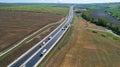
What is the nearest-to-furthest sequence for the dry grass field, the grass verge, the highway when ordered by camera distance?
the highway < the grass verge < the dry grass field

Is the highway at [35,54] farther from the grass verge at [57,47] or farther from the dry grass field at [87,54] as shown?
the dry grass field at [87,54]

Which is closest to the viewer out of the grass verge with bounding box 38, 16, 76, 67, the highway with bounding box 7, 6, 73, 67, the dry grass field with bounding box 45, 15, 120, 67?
the highway with bounding box 7, 6, 73, 67

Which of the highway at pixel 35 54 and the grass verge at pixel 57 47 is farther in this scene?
the grass verge at pixel 57 47

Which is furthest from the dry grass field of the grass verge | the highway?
the highway

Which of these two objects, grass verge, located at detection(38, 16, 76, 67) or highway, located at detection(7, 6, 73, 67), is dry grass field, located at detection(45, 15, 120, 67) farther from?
highway, located at detection(7, 6, 73, 67)

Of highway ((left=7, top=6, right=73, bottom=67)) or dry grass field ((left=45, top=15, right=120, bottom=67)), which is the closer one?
highway ((left=7, top=6, right=73, bottom=67))

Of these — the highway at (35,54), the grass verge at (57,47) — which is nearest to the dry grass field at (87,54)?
the grass verge at (57,47)

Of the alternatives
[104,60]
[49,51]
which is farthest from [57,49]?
[104,60]

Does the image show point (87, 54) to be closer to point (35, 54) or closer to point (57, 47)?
point (57, 47)

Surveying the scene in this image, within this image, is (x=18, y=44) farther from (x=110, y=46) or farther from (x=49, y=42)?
(x=110, y=46)
